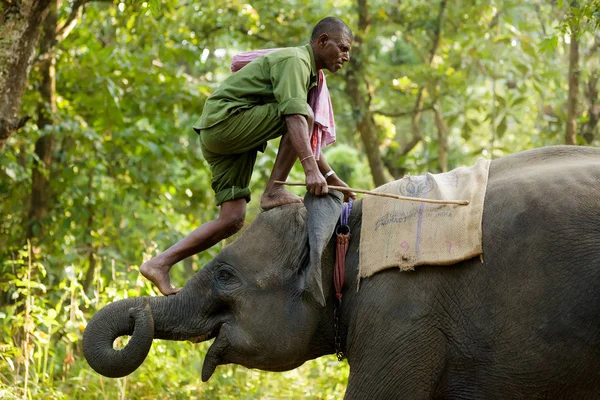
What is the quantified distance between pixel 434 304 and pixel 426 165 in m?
6.12

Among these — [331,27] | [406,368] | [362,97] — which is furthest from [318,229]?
[362,97]

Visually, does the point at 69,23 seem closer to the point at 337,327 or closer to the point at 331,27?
the point at 331,27

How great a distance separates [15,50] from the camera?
474 centimetres

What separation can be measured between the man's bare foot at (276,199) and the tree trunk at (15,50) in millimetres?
1699

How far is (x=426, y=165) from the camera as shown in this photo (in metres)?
9.32

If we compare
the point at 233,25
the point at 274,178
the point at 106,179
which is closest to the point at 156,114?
the point at 106,179

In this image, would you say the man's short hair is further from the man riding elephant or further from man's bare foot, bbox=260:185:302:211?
man's bare foot, bbox=260:185:302:211

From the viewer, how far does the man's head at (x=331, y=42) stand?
3.86 m

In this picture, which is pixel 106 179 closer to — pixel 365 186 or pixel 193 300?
pixel 193 300

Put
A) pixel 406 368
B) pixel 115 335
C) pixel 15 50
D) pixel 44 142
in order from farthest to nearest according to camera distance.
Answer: pixel 44 142 < pixel 15 50 < pixel 115 335 < pixel 406 368

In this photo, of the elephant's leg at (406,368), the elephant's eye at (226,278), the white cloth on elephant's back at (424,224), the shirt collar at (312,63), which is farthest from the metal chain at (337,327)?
the shirt collar at (312,63)

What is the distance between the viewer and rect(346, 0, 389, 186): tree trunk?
8.61 metres

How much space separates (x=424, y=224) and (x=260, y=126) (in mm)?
932

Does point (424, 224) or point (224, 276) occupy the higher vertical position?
A: point (424, 224)
